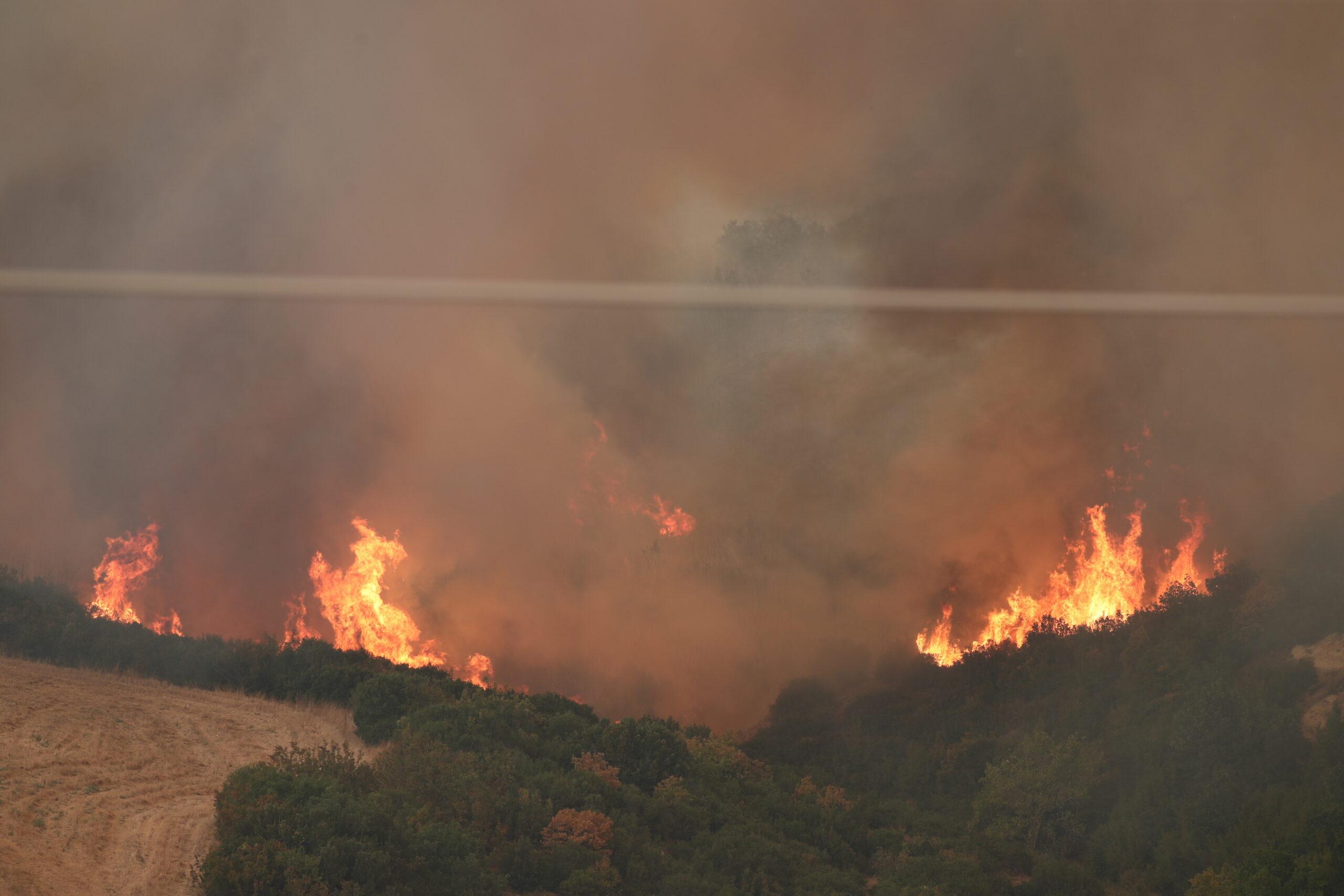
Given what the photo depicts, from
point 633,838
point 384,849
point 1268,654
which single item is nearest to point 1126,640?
point 1268,654

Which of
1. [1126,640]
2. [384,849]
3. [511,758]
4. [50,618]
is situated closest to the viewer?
[384,849]

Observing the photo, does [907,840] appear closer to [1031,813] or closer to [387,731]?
[1031,813]

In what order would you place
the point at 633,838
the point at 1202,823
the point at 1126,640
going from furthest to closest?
the point at 1126,640
the point at 1202,823
the point at 633,838

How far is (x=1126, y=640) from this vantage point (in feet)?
200

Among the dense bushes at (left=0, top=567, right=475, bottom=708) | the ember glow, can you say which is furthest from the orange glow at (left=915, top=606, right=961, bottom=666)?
the dense bushes at (left=0, top=567, right=475, bottom=708)

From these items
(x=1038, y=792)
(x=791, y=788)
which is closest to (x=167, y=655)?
(x=791, y=788)

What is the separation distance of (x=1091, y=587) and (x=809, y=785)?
142 feet

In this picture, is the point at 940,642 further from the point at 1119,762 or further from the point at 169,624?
the point at 169,624

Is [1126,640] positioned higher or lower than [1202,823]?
higher

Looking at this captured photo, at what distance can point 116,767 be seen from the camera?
2242cm

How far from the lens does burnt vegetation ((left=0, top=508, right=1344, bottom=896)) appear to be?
837 inches

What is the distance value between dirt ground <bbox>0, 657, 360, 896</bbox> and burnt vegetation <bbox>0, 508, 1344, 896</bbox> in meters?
1.30

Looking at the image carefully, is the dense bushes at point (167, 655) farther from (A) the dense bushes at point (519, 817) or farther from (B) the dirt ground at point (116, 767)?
(A) the dense bushes at point (519, 817)

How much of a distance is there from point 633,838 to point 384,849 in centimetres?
951
